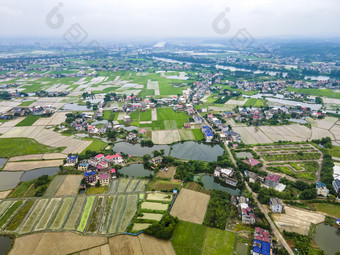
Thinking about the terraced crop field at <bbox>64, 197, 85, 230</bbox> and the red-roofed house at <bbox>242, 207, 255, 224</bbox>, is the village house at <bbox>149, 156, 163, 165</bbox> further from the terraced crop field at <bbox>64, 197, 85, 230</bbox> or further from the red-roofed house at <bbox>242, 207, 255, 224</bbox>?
the red-roofed house at <bbox>242, 207, 255, 224</bbox>

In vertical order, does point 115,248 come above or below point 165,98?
above

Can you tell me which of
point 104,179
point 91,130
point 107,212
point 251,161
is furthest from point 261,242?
point 91,130

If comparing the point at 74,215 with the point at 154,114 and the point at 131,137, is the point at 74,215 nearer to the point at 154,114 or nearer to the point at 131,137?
the point at 131,137

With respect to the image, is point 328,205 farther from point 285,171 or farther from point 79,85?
point 79,85

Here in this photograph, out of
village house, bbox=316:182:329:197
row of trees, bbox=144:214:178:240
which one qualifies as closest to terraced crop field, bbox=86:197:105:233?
row of trees, bbox=144:214:178:240

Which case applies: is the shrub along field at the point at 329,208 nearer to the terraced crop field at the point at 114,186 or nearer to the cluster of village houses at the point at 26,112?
the terraced crop field at the point at 114,186

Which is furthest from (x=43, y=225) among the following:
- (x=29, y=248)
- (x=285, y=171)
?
(x=285, y=171)
